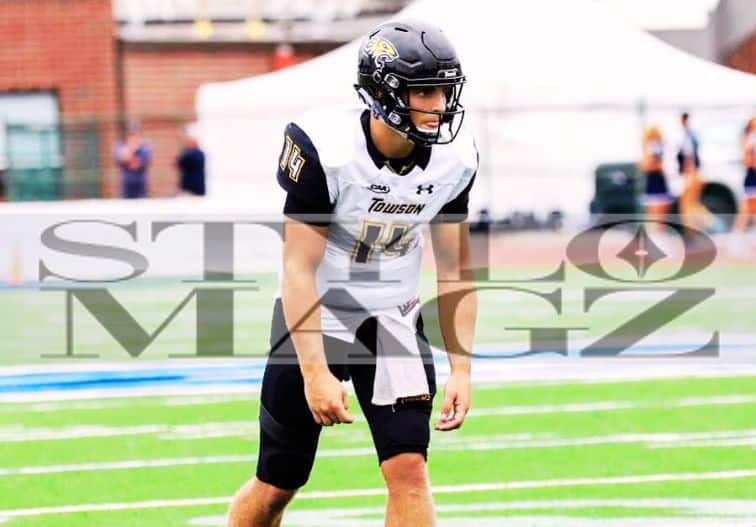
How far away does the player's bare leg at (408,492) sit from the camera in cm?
469

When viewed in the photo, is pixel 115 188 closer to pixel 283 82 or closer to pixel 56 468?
pixel 283 82

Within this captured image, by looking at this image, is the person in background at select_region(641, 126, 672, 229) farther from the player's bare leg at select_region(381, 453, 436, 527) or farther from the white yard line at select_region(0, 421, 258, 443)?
the player's bare leg at select_region(381, 453, 436, 527)

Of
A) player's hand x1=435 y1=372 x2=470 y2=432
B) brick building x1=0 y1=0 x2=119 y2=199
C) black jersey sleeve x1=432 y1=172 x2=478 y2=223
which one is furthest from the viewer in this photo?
brick building x1=0 y1=0 x2=119 y2=199

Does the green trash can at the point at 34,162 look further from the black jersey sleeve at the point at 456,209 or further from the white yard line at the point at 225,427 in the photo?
the black jersey sleeve at the point at 456,209

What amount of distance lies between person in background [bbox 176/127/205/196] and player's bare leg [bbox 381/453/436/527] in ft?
55.4

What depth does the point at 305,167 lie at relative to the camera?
186 inches

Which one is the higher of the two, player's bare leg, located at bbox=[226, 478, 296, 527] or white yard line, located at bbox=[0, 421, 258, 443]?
player's bare leg, located at bbox=[226, 478, 296, 527]

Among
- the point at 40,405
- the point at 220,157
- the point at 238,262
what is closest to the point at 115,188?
the point at 220,157

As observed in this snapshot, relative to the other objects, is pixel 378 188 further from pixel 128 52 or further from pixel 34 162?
pixel 128 52

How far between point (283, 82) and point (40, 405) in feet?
38.7

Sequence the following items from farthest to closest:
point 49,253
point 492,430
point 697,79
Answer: point 697,79, point 49,253, point 492,430

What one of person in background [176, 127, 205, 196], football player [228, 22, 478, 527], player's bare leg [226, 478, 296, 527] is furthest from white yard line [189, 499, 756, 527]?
person in background [176, 127, 205, 196]

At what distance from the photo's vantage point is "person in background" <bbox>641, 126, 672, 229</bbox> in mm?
20172

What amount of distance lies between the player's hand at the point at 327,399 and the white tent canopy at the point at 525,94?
14.8 meters
